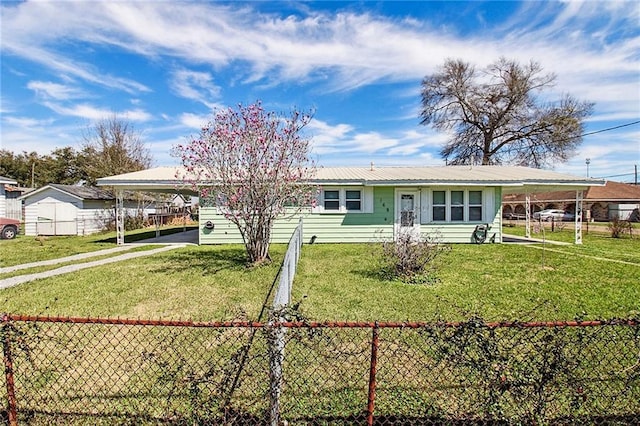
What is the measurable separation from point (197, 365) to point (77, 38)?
11560mm

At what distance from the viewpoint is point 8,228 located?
17.7 meters

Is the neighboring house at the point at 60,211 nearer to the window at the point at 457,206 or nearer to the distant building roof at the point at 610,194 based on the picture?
the window at the point at 457,206

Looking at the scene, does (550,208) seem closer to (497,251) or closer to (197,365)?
(497,251)

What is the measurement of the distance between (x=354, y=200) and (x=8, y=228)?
1706cm

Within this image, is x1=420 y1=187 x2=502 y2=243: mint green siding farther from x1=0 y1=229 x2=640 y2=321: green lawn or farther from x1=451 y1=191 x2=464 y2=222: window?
x1=0 y1=229 x2=640 y2=321: green lawn

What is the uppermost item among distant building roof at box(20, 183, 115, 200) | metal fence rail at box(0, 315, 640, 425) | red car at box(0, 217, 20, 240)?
distant building roof at box(20, 183, 115, 200)

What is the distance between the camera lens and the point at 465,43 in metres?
12.8

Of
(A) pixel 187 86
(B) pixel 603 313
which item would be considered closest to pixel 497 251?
(B) pixel 603 313

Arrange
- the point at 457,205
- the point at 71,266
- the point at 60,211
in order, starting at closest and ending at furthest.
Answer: the point at 71,266
the point at 457,205
the point at 60,211

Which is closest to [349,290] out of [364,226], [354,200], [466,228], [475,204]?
[364,226]

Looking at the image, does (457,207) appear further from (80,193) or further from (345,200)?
(80,193)

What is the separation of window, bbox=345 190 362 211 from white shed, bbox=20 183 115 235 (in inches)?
609

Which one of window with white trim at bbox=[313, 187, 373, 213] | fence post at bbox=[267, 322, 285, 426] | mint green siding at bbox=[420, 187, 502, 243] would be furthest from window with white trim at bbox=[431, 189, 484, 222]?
fence post at bbox=[267, 322, 285, 426]

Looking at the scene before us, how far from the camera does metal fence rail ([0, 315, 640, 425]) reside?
2672mm
